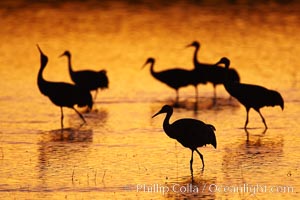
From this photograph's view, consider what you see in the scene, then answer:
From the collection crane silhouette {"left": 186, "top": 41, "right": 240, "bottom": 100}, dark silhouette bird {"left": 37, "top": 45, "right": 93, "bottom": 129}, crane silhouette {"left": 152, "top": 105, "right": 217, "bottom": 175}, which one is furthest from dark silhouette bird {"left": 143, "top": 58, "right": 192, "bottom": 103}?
crane silhouette {"left": 152, "top": 105, "right": 217, "bottom": 175}

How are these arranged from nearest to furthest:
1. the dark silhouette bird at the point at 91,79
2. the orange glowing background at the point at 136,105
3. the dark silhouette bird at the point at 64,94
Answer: the orange glowing background at the point at 136,105 < the dark silhouette bird at the point at 64,94 < the dark silhouette bird at the point at 91,79

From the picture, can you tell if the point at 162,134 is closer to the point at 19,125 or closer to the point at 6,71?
the point at 19,125

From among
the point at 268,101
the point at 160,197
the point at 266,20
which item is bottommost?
the point at 160,197

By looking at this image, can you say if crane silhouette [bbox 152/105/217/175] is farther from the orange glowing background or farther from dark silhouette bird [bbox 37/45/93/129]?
dark silhouette bird [bbox 37/45/93/129]

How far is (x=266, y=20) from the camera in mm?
45250

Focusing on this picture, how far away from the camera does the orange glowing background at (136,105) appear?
15.9 m

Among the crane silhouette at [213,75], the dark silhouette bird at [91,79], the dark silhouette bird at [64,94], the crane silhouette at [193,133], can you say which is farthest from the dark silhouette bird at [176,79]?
the crane silhouette at [193,133]

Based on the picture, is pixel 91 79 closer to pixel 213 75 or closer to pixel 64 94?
pixel 213 75

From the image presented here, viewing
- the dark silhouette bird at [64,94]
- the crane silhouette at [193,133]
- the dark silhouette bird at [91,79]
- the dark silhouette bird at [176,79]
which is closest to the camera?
the crane silhouette at [193,133]

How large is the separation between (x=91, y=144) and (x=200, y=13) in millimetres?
29078

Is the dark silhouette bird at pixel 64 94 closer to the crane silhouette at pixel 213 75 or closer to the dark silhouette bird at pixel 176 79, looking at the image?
the dark silhouette bird at pixel 176 79

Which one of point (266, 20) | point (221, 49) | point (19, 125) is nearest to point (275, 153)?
point (19, 125)

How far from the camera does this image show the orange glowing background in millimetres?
15891

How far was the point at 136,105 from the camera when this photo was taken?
24.5 meters
